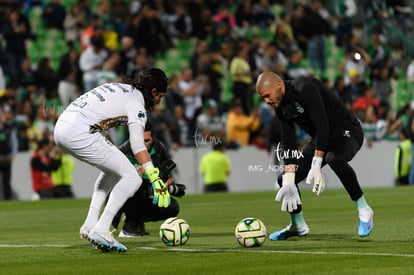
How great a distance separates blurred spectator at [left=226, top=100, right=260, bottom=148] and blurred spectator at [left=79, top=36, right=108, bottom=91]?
147 inches

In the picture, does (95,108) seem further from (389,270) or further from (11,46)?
(11,46)

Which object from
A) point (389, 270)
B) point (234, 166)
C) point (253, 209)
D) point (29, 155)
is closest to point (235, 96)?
point (234, 166)

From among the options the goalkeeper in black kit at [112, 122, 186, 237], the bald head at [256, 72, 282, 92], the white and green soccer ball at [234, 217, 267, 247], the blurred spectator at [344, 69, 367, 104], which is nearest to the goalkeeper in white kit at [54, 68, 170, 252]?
the bald head at [256, 72, 282, 92]

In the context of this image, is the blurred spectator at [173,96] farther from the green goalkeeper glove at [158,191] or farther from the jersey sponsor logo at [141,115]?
the green goalkeeper glove at [158,191]

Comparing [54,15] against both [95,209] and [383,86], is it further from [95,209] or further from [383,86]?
[95,209]

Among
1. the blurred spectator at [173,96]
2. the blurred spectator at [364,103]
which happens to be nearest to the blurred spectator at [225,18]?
the blurred spectator at [173,96]

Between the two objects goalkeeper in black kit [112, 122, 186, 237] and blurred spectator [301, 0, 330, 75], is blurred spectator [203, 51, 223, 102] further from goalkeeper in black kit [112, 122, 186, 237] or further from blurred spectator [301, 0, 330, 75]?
goalkeeper in black kit [112, 122, 186, 237]

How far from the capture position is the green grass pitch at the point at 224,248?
1029cm

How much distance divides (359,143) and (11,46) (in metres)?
17.2

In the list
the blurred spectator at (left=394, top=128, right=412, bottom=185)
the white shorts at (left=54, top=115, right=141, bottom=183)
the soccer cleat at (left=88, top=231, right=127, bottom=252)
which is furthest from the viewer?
the blurred spectator at (left=394, top=128, right=412, bottom=185)

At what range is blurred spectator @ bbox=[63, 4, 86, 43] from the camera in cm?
3083

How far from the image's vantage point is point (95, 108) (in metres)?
12.1

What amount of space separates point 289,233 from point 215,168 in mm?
15548

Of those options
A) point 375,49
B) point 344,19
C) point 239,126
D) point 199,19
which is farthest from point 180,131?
point 344,19
